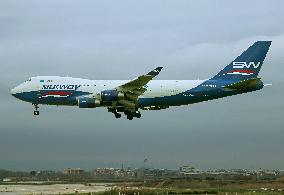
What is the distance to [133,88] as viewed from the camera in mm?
68500

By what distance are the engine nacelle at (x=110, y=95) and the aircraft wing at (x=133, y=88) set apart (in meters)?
0.67

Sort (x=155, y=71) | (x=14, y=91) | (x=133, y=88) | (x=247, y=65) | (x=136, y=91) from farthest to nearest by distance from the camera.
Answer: (x=247, y=65)
(x=14, y=91)
(x=136, y=91)
(x=133, y=88)
(x=155, y=71)

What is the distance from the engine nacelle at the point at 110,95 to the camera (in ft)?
221

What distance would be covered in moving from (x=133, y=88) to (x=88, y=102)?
246 inches

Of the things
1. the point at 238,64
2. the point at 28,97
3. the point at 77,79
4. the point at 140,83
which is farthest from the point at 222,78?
the point at 28,97

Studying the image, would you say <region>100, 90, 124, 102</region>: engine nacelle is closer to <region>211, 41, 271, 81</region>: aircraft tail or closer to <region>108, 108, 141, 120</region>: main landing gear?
<region>108, 108, 141, 120</region>: main landing gear

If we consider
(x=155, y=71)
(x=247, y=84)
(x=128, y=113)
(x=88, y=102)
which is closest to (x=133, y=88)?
(x=155, y=71)

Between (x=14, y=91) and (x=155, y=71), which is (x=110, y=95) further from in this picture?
(x=14, y=91)

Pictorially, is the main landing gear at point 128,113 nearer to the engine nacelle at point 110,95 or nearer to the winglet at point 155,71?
the engine nacelle at point 110,95

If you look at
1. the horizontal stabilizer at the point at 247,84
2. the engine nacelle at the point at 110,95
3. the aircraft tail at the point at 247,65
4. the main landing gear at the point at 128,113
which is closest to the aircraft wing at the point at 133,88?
the engine nacelle at the point at 110,95

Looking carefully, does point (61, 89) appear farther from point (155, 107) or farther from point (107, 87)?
point (155, 107)

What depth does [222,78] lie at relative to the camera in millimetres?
73812

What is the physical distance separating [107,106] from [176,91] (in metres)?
9.69

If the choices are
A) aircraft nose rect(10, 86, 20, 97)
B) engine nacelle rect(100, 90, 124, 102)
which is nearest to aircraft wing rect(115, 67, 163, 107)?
engine nacelle rect(100, 90, 124, 102)
